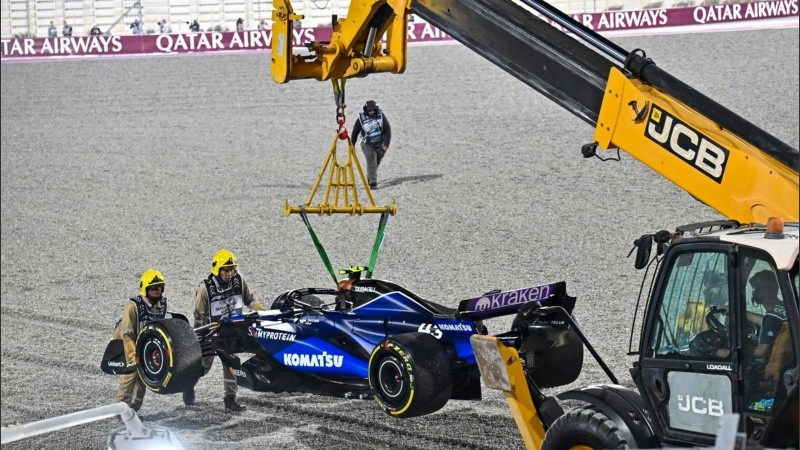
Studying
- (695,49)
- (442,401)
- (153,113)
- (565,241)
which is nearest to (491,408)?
(442,401)

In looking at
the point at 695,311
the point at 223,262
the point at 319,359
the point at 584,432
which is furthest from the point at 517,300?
the point at 223,262

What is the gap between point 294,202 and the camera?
2281cm

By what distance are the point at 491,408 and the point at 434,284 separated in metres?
5.27

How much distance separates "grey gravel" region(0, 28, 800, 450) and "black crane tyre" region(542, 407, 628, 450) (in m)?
2.88

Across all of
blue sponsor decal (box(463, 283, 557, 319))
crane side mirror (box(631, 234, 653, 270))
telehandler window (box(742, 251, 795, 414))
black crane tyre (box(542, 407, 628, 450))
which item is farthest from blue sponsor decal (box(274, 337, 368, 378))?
telehandler window (box(742, 251, 795, 414))

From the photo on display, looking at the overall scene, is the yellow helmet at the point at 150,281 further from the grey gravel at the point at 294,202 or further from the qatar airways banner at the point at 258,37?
the qatar airways banner at the point at 258,37

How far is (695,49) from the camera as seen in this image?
116 ft

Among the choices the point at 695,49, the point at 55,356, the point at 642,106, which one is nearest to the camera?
the point at 642,106

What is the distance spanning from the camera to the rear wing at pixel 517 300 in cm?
1007

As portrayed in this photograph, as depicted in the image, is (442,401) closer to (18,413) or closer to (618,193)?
(18,413)

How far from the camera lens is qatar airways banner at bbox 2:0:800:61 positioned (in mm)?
39750

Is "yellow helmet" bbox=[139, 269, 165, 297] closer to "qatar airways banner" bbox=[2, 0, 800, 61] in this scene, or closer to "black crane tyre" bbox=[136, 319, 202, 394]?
"black crane tyre" bbox=[136, 319, 202, 394]

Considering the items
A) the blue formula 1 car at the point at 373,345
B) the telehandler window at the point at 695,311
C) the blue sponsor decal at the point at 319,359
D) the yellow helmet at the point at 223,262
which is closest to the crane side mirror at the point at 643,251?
the telehandler window at the point at 695,311

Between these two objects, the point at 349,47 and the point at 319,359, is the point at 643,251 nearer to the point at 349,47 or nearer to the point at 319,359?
the point at 319,359
